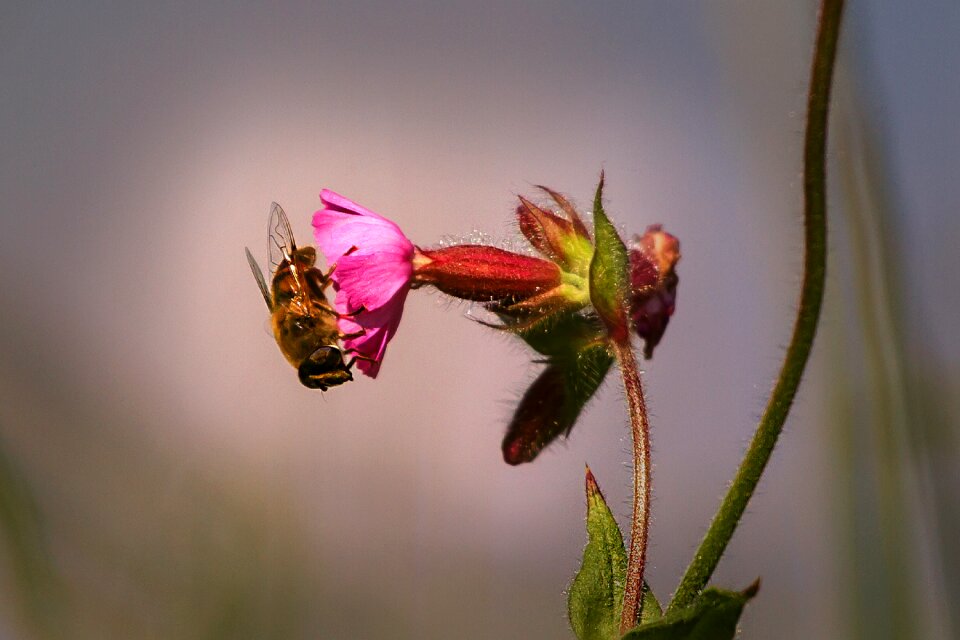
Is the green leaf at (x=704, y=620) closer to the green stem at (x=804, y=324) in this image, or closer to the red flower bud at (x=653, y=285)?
the green stem at (x=804, y=324)

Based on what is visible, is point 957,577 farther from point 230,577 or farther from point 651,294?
point 230,577

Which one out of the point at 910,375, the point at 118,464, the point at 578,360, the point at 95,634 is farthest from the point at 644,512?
the point at 118,464

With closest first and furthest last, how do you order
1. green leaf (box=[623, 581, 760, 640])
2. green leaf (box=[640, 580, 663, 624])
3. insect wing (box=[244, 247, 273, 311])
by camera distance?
green leaf (box=[623, 581, 760, 640]), green leaf (box=[640, 580, 663, 624]), insect wing (box=[244, 247, 273, 311])

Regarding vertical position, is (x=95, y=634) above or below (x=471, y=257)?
below

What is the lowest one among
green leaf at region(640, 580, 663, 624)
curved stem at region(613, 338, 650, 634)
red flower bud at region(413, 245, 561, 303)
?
green leaf at region(640, 580, 663, 624)

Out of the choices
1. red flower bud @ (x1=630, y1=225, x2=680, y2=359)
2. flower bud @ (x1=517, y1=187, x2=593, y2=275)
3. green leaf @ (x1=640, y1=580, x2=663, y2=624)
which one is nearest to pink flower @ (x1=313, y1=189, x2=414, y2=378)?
flower bud @ (x1=517, y1=187, x2=593, y2=275)

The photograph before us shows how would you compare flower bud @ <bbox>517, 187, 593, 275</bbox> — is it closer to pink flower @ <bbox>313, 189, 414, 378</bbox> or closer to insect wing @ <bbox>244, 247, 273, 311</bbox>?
pink flower @ <bbox>313, 189, 414, 378</bbox>
